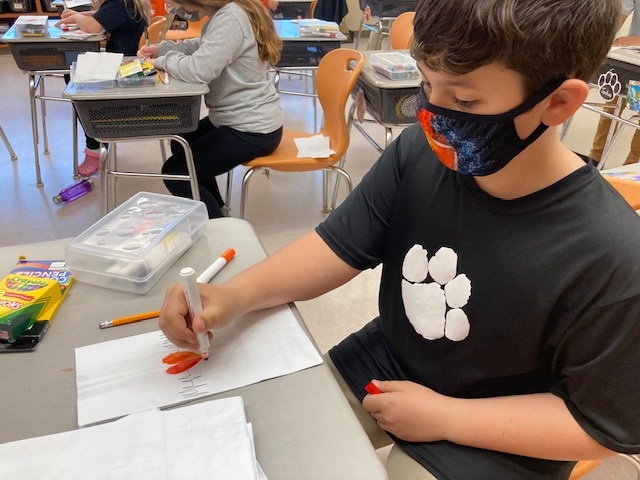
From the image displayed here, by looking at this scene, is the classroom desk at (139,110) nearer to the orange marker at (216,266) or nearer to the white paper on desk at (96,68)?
the white paper on desk at (96,68)

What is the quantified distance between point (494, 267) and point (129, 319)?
0.52 m

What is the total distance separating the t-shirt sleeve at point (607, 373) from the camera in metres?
0.61

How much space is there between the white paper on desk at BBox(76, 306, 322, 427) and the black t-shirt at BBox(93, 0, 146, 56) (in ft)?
7.98

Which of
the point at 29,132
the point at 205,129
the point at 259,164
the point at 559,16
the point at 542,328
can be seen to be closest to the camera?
the point at 559,16

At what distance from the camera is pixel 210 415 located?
613 mm

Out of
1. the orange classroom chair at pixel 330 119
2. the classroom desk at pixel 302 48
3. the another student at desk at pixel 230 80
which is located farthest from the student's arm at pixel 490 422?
the classroom desk at pixel 302 48

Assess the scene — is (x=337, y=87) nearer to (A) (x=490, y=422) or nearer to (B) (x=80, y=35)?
(B) (x=80, y=35)

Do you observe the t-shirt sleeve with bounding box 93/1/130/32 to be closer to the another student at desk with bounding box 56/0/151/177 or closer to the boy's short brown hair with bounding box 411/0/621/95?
the another student at desk with bounding box 56/0/151/177

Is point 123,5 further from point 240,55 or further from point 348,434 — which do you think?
point 348,434

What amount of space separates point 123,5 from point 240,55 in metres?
1.04

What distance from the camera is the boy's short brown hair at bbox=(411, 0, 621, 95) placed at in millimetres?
593

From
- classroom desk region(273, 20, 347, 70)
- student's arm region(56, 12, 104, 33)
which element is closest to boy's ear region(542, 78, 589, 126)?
classroom desk region(273, 20, 347, 70)

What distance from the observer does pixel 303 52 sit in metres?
2.89

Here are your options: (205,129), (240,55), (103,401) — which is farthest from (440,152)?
(205,129)
